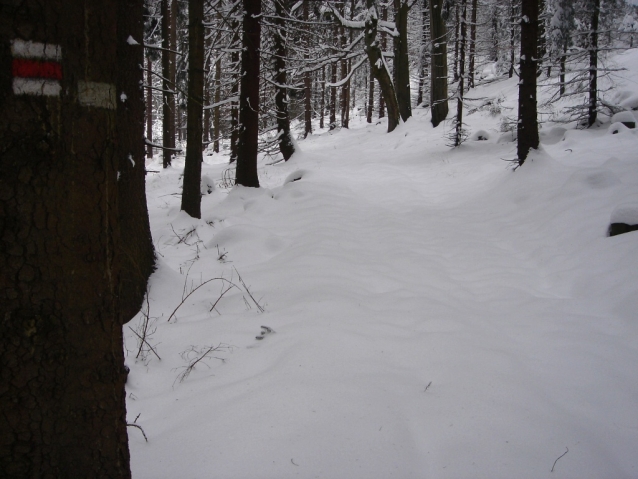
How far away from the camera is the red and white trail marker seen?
4.19 ft

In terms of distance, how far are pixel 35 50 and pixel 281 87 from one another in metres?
10.6

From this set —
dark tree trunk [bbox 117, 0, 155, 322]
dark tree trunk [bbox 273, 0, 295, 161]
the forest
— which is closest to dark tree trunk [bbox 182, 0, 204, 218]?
the forest

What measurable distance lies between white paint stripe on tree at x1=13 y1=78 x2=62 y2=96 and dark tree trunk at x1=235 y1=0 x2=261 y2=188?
26.6ft

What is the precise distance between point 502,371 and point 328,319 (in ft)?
4.94

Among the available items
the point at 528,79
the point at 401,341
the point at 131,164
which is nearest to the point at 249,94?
the point at 131,164

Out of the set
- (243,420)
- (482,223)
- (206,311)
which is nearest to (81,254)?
(243,420)

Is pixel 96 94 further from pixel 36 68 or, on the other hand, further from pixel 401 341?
pixel 401 341

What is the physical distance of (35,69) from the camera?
1301 millimetres

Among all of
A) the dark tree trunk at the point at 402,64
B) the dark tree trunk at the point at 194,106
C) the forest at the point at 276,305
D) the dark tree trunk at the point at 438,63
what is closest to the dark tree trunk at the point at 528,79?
the forest at the point at 276,305

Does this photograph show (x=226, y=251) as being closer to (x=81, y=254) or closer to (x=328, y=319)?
(x=328, y=319)

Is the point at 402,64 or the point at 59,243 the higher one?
the point at 402,64

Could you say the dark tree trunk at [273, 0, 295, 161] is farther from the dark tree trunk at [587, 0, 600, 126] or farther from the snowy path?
the dark tree trunk at [587, 0, 600, 126]

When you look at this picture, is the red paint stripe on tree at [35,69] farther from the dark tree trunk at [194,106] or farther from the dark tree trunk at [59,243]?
the dark tree trunk at [194,106]

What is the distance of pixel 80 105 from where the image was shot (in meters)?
1.40
